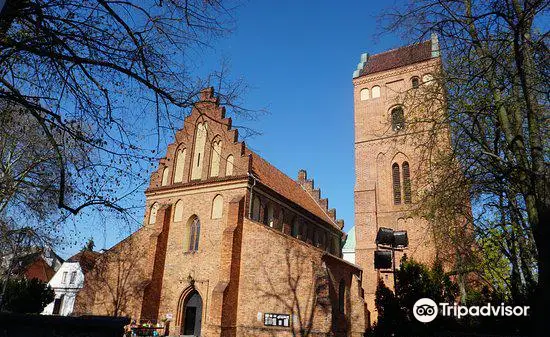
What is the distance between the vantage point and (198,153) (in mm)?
24688

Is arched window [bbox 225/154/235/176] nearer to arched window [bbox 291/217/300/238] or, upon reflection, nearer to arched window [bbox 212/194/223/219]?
arched window [bbox 212/194/223/219]

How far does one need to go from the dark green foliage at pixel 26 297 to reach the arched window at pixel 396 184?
27272 millimetres

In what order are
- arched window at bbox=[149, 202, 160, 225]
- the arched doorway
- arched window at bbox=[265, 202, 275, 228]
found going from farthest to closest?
1. arched window at bbox=[149, 202, 160, 225]
2. arched window at bbox=[265, 202, 275, 228]
3. the arched doorway

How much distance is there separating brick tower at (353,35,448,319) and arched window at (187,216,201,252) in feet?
37.5

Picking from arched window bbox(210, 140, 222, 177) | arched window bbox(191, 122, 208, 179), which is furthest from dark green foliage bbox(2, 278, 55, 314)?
arched window bbox(210, 140, 222, 177)

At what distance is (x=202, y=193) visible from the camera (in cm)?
2316

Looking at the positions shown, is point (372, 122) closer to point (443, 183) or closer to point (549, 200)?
point (443, 183)

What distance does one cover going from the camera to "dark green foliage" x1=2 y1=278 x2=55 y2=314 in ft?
96.3

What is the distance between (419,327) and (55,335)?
35.2 ft

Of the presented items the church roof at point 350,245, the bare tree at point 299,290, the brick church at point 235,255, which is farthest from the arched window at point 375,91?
the church roof at point 350,245

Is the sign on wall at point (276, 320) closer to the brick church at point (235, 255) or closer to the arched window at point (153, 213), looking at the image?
the brick church at point (235, 255)

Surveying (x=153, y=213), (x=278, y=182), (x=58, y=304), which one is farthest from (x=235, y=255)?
(x=58, y=304)

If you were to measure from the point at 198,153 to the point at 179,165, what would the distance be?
58.7 inches

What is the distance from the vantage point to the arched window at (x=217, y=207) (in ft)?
73.0
